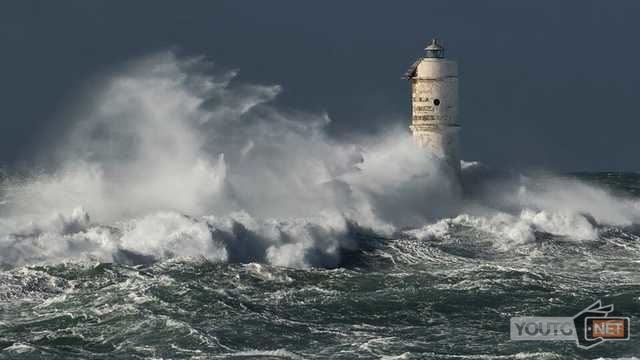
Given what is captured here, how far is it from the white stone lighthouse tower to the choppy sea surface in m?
12.1

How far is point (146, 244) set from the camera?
54.5m

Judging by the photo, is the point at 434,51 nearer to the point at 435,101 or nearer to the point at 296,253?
the point at 435,101

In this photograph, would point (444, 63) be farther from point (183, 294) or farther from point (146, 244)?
point (183, 294)

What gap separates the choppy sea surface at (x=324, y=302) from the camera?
41.9m

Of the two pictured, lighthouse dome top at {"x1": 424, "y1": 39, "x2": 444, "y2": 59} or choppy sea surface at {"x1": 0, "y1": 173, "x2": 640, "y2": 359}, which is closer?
choppy sea surface at {"x1": 0, "y1": 173, "x2": 640, "y2": 359}

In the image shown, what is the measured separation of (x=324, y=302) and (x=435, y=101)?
82.1 feet

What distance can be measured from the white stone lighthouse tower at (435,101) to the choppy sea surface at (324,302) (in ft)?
39.8

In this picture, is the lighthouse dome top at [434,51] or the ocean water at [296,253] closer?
the ocean water at [296,253]

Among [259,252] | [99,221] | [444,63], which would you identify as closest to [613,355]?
[259,252]

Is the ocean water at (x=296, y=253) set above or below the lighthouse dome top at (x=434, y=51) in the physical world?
below

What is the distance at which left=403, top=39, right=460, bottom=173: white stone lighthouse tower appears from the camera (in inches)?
2800

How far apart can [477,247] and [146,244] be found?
14815 mm

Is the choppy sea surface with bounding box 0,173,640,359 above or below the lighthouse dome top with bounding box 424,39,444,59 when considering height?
below

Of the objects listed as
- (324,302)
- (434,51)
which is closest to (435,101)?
(434,51)
